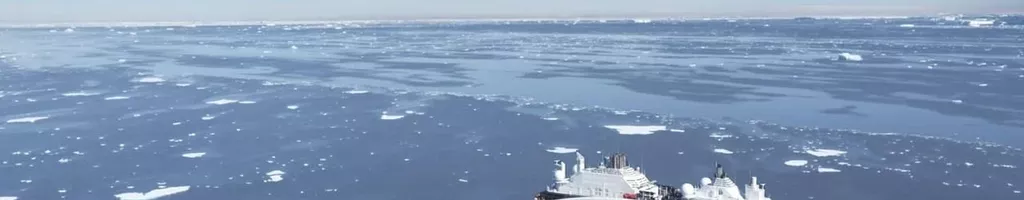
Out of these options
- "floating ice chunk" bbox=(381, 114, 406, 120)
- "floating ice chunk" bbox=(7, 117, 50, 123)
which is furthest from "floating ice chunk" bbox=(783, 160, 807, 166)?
"floating ice chunk" bbox=(7, 117, 50, 123)

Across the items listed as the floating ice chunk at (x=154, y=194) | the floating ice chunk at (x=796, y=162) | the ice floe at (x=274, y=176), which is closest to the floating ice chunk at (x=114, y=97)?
the ice floe at (x=274, y=176)

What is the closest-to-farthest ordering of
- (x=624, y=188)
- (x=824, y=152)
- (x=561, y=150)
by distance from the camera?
(x=624, y=188)
(x=824, y=152)
(x=561, y=150)

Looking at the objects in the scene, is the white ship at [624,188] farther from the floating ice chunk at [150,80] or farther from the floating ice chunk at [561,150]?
the floating ice chunk at [150,80]

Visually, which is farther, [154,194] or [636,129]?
[636,129]

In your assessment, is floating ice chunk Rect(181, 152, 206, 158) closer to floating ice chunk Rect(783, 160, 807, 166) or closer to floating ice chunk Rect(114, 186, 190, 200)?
floating ice chunk Rect(114, 186, 190, 200)

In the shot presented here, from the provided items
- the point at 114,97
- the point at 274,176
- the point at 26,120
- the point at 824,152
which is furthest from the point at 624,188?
the point at 114,97

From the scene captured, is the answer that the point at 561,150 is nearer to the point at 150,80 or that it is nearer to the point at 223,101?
the point at 223,101
